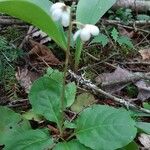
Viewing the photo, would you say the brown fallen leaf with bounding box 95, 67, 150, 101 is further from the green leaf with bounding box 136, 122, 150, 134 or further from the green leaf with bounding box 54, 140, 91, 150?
the green leaf with bounding box 54, 140, 91, 150

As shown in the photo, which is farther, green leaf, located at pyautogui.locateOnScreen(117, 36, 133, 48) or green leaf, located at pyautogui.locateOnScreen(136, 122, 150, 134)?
green leaf, located at pyautogui.locateOnScreen(117, 36, 133, 48)

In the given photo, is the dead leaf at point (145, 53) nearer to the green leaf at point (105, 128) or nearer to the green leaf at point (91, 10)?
the green leaf at point (91, 10)

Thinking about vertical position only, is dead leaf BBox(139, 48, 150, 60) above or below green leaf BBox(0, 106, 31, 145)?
below

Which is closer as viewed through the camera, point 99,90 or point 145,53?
point 99,90

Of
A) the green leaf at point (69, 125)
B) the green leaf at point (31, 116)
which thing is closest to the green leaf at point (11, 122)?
the green leaf at point (31, 116)

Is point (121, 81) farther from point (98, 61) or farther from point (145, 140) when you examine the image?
point (145, 140)

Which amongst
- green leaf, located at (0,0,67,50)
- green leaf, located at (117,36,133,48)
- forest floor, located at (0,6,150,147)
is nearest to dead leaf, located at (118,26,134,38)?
forest floor, located at (0,6,150,147)

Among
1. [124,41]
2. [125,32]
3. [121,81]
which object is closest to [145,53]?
[124,41]
